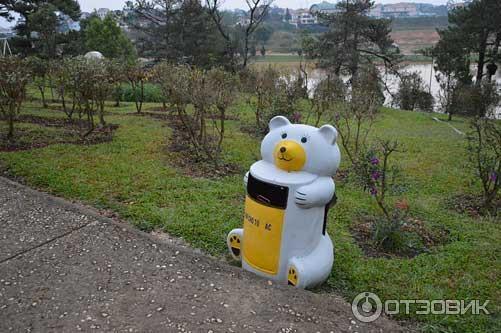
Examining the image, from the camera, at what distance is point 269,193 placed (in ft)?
10.8

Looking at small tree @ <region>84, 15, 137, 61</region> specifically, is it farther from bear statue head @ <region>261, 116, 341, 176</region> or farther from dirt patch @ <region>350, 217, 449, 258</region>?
bear statue head @ <region>261, 116, 341, 176</region>

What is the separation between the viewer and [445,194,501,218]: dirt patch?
5.44m

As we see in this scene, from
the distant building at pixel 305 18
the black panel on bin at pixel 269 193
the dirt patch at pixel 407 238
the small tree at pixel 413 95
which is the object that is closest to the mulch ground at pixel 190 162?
the dirt patch at pixel 407 238

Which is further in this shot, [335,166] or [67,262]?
[67,262]

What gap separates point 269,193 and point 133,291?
1268 millimetres

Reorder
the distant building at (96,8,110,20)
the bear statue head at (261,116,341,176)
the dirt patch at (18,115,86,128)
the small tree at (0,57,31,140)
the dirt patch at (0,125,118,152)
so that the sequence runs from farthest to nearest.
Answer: the distant building at (96,8,110,20) < the dirt patch at (18,115,86,128) < the dirt patch at (0,125,118,152) < the small tree at (0,57,31,140) < the bear statue head at (261,116,341,176)

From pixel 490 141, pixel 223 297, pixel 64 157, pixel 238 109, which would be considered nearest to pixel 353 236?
pixel 223 297

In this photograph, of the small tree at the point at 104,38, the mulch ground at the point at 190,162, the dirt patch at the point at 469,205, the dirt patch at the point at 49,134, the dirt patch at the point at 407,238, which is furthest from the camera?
the small tree at the point at 104,38

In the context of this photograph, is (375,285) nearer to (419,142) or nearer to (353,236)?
(353,236)

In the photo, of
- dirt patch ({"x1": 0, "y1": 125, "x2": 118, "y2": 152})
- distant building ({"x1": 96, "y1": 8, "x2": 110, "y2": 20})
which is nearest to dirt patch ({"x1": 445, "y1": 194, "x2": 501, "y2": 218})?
dirt patch ({"x1": 0, "y1": 125, "x2": 118, "y2": 152})

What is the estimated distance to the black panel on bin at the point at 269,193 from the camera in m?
3.25

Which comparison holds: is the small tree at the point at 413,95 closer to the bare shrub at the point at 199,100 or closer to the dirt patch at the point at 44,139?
the bare shrub at the point at 199,100

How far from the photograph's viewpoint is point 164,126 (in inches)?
383

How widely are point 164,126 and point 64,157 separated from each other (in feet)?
10.9
